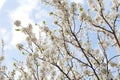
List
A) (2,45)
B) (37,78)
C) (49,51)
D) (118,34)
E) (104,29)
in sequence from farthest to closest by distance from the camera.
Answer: (2,45)
(37,78)
(49,51)
(118,34)
(104,29)

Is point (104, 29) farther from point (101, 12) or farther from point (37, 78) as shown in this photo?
point (37, 78)

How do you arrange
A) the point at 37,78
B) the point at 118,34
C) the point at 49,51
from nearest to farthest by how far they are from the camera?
the point at 118,34 → the point at 49,51 → the point at 37,78

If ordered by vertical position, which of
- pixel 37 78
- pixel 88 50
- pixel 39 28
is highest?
pixel 39 28

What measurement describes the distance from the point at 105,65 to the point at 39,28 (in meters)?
2.36

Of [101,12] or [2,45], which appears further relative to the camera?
[2,45]

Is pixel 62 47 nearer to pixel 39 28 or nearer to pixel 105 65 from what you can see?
pixel 39 28

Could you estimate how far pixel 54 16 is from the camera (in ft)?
28.3

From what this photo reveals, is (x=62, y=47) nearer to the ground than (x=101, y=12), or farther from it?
nearer to the ground

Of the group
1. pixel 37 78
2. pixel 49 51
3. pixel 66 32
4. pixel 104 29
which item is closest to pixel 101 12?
pixel 104 29

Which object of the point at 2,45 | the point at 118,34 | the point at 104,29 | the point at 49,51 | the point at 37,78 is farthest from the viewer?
the point at 2,45

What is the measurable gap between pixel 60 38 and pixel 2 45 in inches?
131

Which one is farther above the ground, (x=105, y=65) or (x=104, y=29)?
(x=104, y=29)

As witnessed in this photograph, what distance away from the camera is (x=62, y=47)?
8.78 meters

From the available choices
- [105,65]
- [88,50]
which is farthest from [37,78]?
[105,65]
